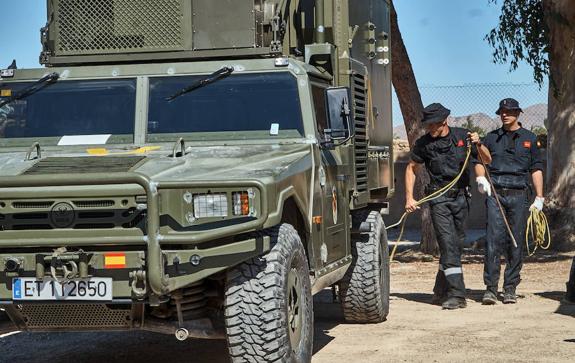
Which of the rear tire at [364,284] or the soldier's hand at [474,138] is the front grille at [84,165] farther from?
the soldier's hand at [474,138]

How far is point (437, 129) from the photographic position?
11.1 m

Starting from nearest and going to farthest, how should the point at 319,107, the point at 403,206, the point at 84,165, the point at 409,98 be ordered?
the point at 84,165 < the point at 319,107 < the point at 409,98 < the point at 403,206

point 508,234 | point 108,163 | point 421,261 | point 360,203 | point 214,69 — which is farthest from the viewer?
point 421,261

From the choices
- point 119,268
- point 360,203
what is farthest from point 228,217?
point 360,203

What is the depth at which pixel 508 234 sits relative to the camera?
37.0ft

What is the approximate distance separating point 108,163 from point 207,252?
1091mm

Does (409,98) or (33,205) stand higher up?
(409,98)

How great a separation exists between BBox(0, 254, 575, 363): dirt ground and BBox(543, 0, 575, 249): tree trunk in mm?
5721

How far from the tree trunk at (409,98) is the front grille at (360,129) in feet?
24.3

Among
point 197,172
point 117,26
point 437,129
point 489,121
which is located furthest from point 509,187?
point 489,121

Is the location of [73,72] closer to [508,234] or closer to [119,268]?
[119,268]

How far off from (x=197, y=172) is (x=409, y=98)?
10873 mm

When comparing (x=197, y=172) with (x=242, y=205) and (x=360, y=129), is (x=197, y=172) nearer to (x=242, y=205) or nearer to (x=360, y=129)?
(x=242, y=205)

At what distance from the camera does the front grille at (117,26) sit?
8602mm
